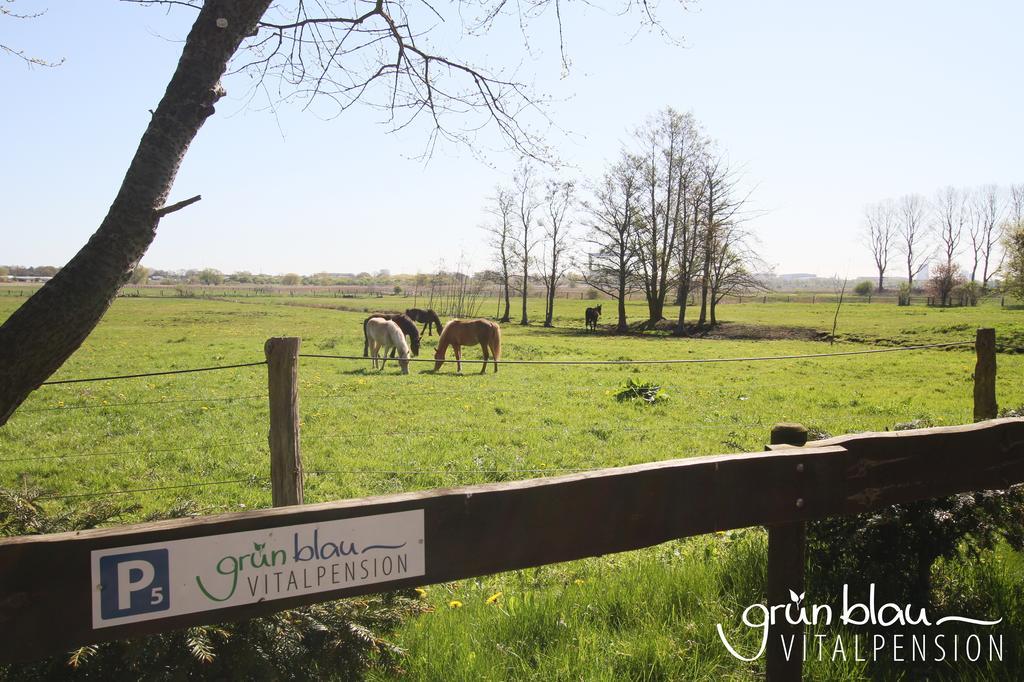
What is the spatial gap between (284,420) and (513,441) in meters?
5.40

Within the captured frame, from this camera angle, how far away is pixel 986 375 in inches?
277

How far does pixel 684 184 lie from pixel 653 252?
4.49 meters

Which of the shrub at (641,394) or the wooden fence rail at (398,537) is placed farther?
the shrub at (641,394)

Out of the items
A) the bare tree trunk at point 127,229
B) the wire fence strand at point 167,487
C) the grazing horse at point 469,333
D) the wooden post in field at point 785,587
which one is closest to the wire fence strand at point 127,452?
the wire fence strand at point 167,487

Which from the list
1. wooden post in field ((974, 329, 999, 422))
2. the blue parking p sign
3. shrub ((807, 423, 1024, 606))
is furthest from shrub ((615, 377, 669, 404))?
the blue parking p sign

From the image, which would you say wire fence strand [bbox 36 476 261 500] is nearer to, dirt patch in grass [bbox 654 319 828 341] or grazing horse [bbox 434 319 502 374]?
grazing horse [bbox 434 319 502 374]

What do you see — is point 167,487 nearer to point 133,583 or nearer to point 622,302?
point 133,583

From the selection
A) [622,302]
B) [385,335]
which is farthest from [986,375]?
[622,302]

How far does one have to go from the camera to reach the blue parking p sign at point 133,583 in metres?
1.47

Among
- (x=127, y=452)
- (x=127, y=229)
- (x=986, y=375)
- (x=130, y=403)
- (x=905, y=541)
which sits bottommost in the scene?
(x=127, y=452)

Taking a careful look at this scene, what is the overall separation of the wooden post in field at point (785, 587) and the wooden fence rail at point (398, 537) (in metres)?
0.10

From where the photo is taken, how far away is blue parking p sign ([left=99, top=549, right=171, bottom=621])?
1.47 m

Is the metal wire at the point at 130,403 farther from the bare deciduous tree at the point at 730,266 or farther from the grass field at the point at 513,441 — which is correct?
the bare deciduous tree at the point at 730,266

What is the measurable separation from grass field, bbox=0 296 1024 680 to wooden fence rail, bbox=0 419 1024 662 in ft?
3.05
